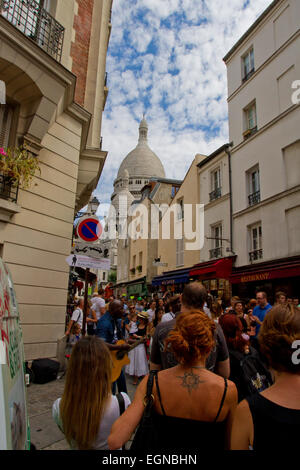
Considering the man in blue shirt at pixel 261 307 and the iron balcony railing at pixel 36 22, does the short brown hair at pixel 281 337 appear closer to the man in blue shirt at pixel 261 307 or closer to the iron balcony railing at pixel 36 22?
the man in blue shirt at pixel 261 307

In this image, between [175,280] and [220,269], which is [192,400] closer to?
[220,269]

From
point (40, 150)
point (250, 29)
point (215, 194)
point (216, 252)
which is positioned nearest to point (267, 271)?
point (216, 252)

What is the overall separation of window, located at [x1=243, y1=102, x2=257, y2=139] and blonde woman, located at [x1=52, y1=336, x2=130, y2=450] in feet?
51.4

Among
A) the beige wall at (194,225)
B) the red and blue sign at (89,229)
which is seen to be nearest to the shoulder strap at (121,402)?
the red and blue sign at (89,229)

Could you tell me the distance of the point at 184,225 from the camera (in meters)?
21.1

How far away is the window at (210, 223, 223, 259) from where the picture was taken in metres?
16.6

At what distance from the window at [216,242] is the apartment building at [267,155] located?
1.18 meters

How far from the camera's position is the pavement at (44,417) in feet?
11.9

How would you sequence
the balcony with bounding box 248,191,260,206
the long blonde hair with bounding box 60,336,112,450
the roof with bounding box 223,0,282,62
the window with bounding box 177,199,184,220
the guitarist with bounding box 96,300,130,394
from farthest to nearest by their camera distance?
the window with bounding box 177,199,184,220
the balcony with bounding box 248,191,260,206
the roof with bounding box 223,0,282,62
the guitarist with bounding box 96,300,130,394
the long blonde hair with bounding box 60,336,112,450

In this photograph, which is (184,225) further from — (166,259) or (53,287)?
(53,287)

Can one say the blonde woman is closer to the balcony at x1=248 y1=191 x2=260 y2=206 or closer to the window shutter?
the window shutter

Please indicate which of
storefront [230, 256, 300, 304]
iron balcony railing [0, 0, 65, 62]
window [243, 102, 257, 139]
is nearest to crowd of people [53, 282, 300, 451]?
iron balcony railing [0, 0, 65, 62]

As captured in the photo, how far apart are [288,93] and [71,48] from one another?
9387 mm
